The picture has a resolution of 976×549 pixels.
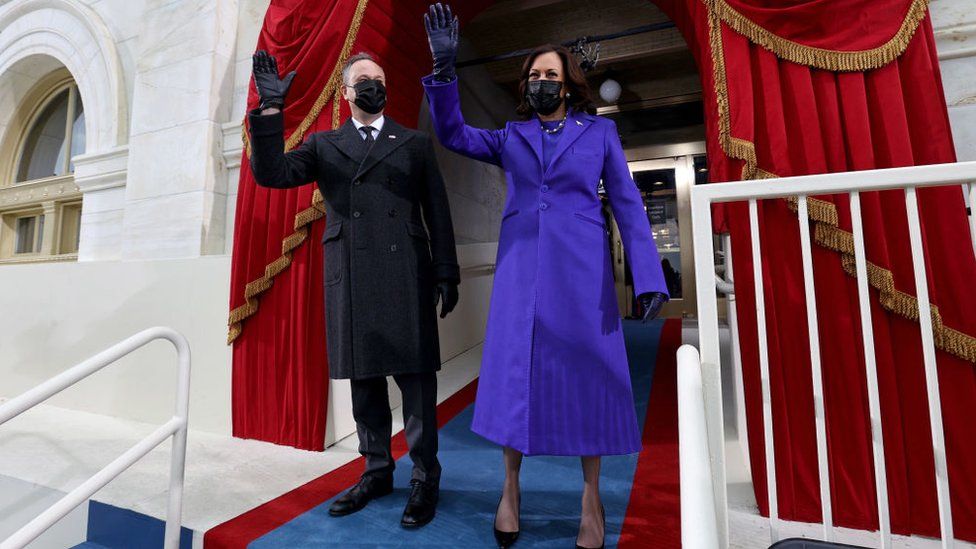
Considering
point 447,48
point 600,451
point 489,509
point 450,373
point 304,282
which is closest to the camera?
point 600,451

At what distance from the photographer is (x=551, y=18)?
4699mm

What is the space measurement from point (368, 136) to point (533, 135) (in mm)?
628

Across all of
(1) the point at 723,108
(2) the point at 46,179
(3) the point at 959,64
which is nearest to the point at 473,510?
(1) the point at 723,108

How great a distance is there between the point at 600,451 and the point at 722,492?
14.3 inches

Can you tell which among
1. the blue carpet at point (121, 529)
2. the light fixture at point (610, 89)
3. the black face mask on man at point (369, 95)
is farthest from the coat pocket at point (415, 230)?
the light fixture at point (610, 89)

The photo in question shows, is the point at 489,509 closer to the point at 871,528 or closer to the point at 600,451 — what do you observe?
the point at 600,451

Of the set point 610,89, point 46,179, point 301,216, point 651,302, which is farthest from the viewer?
point 610,89

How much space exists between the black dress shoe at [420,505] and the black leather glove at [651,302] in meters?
0.94

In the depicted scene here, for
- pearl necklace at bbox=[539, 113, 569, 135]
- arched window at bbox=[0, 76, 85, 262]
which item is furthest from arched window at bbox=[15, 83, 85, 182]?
pearl necklace at bbox=[539, 113, 569, 135]

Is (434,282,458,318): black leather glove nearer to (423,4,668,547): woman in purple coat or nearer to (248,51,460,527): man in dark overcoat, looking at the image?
(248,51,460,527): man in dark overcoat

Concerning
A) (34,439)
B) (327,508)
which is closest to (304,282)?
(327,508)

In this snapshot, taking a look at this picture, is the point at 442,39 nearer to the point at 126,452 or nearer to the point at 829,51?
the point at 829,51

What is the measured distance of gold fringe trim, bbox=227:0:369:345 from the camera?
2.32 meters

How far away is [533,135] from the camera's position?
1421 mm
